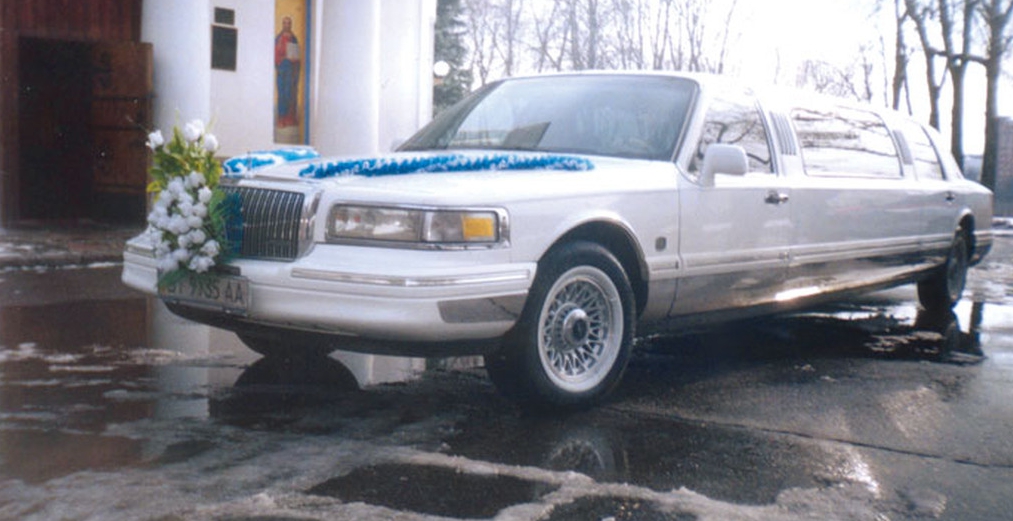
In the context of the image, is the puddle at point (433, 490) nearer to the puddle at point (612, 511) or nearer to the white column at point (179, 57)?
the puddle at point (612, 511)

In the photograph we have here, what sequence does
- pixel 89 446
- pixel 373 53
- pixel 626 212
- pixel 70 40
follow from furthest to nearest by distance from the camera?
pixel 373 53
pixel 70 40
pixel 626 212
pixel 89 446

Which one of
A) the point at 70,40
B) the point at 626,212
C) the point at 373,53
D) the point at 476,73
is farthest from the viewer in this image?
the point at 476,73

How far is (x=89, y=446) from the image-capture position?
4.33 m

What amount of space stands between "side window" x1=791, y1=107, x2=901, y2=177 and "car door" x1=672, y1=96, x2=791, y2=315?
459 millimetres

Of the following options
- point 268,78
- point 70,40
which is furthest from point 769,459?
point 268,78

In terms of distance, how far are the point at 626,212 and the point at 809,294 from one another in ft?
6.59

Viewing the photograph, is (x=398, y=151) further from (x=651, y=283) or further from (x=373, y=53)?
(x=373, y=53)

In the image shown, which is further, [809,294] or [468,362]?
[809,294]

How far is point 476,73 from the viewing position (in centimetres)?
5494

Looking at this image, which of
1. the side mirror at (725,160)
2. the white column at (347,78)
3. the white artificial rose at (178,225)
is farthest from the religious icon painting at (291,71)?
the white artificial rose at (178,225)

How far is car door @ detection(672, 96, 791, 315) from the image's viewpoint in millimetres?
5879

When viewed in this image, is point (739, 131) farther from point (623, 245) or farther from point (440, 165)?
point (440, 165)

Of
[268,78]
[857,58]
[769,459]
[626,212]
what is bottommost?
[769,459]

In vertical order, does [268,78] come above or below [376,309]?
above
